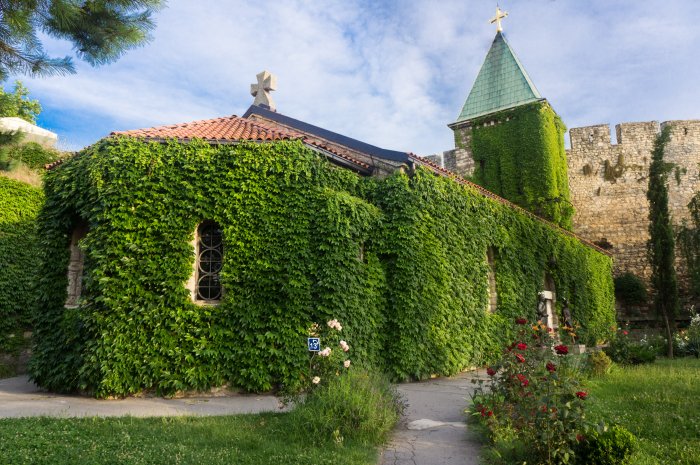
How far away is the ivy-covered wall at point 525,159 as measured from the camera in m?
20.5

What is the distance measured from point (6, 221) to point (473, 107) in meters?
19.2

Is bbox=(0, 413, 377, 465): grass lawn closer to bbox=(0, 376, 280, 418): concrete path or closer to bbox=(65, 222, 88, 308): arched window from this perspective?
bbox=(0, 376, 280, 418): concrete path

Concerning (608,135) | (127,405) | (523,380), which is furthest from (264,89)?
(608,135)

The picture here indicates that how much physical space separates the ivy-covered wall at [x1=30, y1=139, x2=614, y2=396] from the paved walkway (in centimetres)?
40

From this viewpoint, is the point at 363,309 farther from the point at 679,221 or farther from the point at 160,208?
the point at 679,221

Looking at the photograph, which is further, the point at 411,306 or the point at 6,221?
the point at 6,221

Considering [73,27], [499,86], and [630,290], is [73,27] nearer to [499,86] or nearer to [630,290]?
[499,86]

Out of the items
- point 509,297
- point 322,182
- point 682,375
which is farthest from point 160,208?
point 682,375

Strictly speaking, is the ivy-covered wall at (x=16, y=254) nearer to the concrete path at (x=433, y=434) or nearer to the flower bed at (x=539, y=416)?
the concrete path at (x=433, y=434)

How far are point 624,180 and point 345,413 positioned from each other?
25.9m

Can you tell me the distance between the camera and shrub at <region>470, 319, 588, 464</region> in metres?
4.50

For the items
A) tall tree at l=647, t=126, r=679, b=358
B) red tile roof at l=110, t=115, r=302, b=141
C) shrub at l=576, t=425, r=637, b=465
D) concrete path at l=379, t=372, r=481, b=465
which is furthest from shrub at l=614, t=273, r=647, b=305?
shrub at l=576, t=425, r=637, b=465

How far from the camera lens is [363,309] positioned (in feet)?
32.5

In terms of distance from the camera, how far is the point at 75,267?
10094 millimetres
